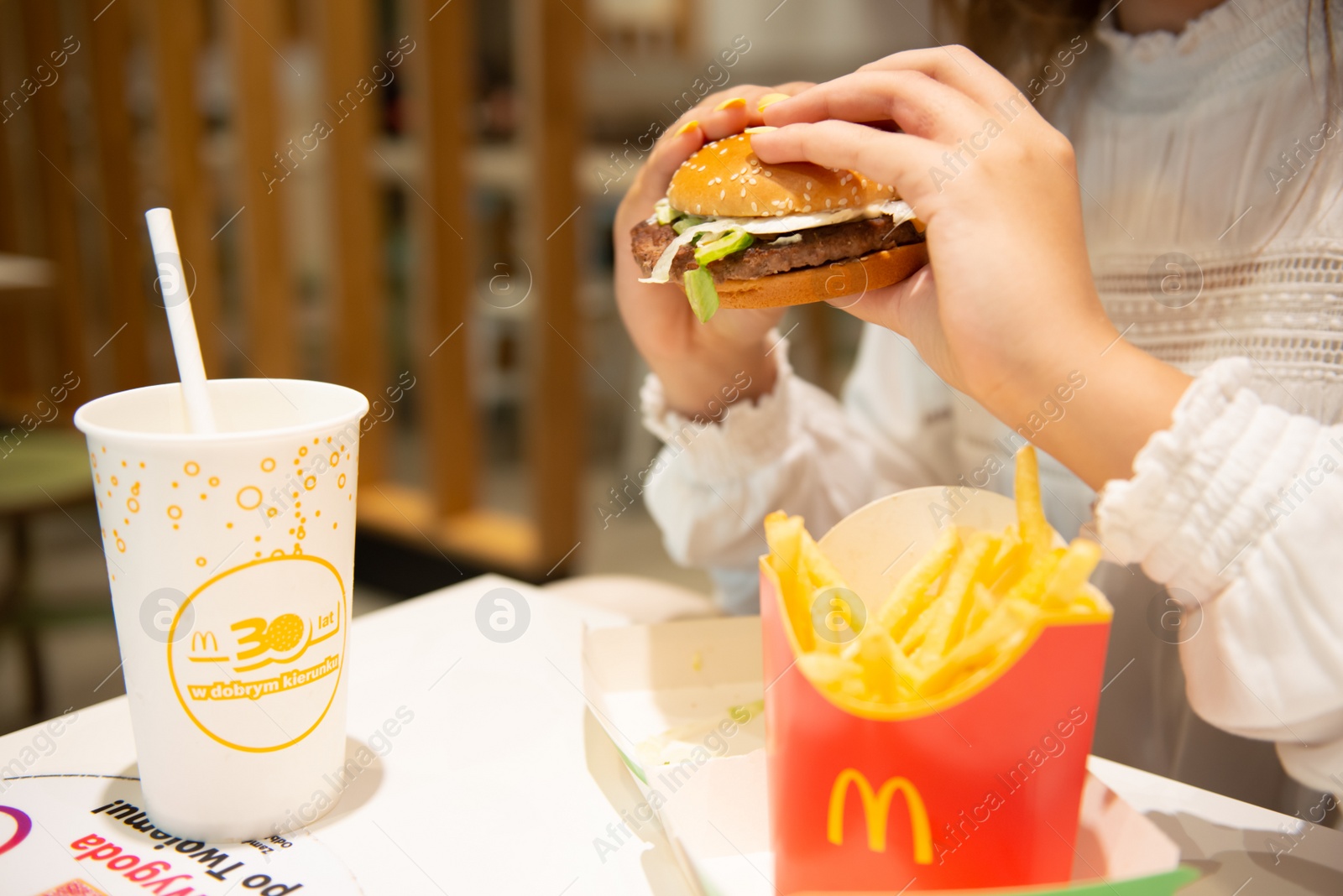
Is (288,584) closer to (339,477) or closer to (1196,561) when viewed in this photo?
(339,477)

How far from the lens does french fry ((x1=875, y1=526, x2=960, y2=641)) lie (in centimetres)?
75

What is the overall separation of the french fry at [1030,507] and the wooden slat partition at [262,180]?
4011mm

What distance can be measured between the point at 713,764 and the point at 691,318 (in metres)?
0.77

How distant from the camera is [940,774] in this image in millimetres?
694

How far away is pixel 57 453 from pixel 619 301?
2.23 m

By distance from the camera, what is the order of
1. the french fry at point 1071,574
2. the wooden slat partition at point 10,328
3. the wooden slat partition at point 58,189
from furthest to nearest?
the wooden slat partition at point 10,328, the wooden slat partition at point 58,189, the french fry at point 1071,574

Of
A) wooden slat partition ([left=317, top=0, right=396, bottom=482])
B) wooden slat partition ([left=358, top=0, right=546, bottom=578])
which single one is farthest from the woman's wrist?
wooden slat partition ([left=317, top=0, right=396, bottom=482])

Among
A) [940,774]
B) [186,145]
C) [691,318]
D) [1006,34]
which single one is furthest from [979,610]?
[186,145]

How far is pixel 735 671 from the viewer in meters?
1.16

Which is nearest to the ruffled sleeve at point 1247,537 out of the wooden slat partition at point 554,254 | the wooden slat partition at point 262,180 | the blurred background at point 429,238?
the blurred background at point 429,238

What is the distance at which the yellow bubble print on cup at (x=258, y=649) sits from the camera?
0.79 m

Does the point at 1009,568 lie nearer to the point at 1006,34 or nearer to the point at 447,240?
the point at 1006,34

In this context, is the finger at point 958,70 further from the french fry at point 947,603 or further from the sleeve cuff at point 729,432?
the sleeve cuff at point 729,432

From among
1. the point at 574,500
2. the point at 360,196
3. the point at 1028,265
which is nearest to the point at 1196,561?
the point at 1028,265
